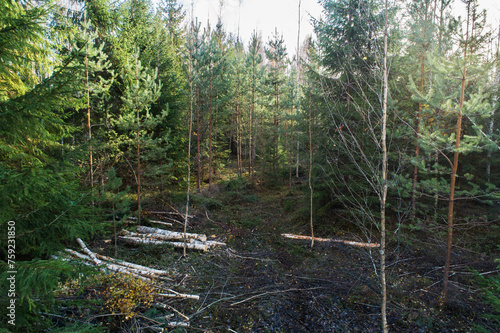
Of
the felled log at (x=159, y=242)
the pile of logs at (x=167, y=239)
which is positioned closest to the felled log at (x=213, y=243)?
the pile of logs at (x=167, y=239)

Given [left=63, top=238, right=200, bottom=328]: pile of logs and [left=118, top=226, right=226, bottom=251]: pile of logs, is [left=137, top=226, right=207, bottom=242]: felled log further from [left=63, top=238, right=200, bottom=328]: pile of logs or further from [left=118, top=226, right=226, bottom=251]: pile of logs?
[left=63, top=238, right=200, bottom=328]: pile of logs

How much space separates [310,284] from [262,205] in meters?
8.09

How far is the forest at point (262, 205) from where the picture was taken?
2.82 m

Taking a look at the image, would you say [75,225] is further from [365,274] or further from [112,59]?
[112,59]

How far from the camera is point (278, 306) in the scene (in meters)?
5.66

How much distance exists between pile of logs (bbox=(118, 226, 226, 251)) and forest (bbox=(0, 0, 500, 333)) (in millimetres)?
76

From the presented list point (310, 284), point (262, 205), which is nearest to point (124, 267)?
point (310, 284)

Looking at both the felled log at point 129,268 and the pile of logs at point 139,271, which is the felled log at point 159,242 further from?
the felled log at point 129,268

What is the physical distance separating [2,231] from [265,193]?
599 inches

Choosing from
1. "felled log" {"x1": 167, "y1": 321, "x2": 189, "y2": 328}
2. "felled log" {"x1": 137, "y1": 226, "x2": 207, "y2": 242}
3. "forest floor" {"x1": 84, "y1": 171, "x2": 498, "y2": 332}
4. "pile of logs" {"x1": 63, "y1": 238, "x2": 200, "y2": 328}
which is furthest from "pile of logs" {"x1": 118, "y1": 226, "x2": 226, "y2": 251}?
"felled log" {"x1": 167, "y1": 321, "x2": 189, "y2": 328}

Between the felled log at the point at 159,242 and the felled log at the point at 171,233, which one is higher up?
the felled log at the point at 171,233

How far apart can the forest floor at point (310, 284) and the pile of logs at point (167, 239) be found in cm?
30

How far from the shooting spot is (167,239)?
9.05 m

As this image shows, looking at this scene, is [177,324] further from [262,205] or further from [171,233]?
[262,205]
